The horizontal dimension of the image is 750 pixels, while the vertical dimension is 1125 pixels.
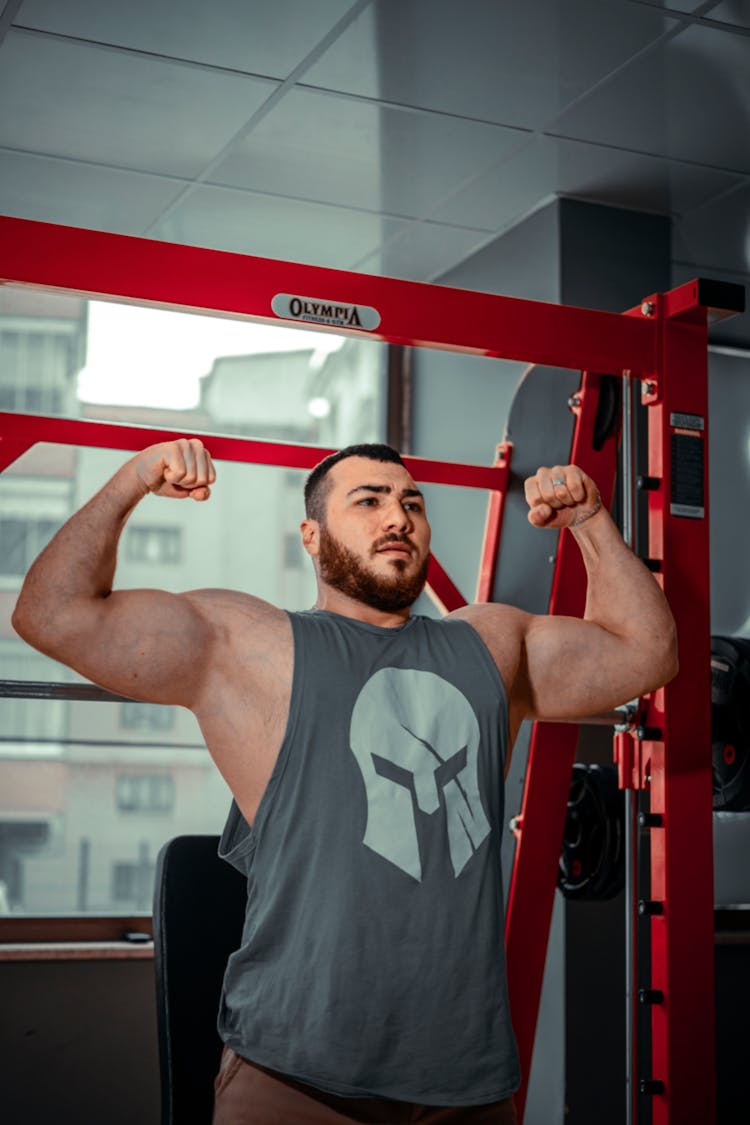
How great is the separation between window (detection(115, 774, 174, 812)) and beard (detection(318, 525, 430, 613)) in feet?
8.23

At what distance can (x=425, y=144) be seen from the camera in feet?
11.8

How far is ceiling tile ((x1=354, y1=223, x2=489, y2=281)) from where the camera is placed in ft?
14.0

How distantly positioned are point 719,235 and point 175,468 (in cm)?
289

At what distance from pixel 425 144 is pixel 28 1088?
122 inches

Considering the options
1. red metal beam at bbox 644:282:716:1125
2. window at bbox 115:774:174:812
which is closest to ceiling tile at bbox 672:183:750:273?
red metal beam at bbox 644:282:716:1125

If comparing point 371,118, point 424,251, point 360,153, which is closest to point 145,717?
point 424,251

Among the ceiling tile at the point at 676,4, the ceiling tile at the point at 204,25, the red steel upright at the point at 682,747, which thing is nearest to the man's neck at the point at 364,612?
the red steel upright at the point at 682,747

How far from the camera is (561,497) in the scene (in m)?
2.26

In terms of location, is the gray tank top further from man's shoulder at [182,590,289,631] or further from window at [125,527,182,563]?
window at [125,527,182,563]

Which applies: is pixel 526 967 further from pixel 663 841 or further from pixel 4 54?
pixel 4 54

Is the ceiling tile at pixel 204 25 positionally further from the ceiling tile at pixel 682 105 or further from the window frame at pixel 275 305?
the window frame at pixel 275 305

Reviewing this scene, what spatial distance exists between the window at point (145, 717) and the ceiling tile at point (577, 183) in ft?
6.47

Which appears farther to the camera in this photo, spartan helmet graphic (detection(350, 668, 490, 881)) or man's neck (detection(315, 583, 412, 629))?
man's neck (detection(315, 583, 412, 629))

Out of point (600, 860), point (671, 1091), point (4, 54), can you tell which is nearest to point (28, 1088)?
point (600, 860)
